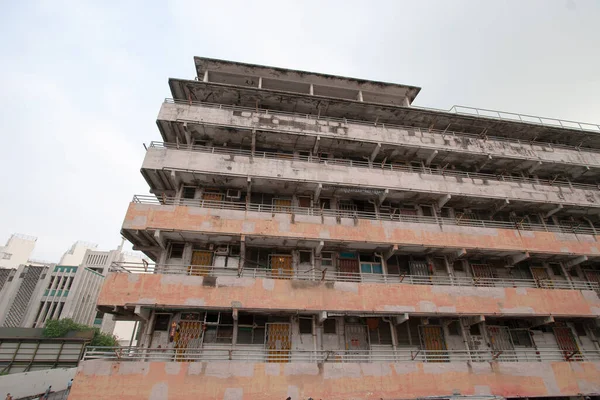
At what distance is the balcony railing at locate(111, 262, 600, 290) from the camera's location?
14.2 meters

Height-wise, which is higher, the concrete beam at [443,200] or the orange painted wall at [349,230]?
the concrete beam at [443,200]

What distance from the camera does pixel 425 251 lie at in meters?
16.5

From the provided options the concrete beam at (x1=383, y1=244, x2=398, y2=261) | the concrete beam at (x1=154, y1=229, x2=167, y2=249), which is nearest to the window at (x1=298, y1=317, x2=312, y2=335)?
the concrete beam at (x1=383, y1=244, x2=398, y2=261)

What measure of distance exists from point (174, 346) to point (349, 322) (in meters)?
8.40

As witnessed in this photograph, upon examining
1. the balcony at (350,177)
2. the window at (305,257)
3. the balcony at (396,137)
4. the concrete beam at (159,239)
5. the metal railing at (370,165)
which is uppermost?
the balcony at (396,137)

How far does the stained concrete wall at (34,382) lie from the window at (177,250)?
14.5 meters

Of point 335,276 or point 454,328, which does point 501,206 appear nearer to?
point 454,328

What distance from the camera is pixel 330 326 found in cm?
1445

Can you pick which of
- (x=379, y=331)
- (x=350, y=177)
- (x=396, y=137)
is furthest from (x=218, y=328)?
(x=396, y=137)

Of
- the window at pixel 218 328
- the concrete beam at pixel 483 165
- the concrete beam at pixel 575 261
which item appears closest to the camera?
the window at pixel 218 328

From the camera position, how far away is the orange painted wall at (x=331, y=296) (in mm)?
12453

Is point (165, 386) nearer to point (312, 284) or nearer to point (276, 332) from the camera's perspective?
point (276, 332)

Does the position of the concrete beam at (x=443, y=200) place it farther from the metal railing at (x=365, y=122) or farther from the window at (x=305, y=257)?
the window at (x=305, y=257)

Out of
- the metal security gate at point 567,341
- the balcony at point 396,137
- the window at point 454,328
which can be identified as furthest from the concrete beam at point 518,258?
the balcony at point 396,137
